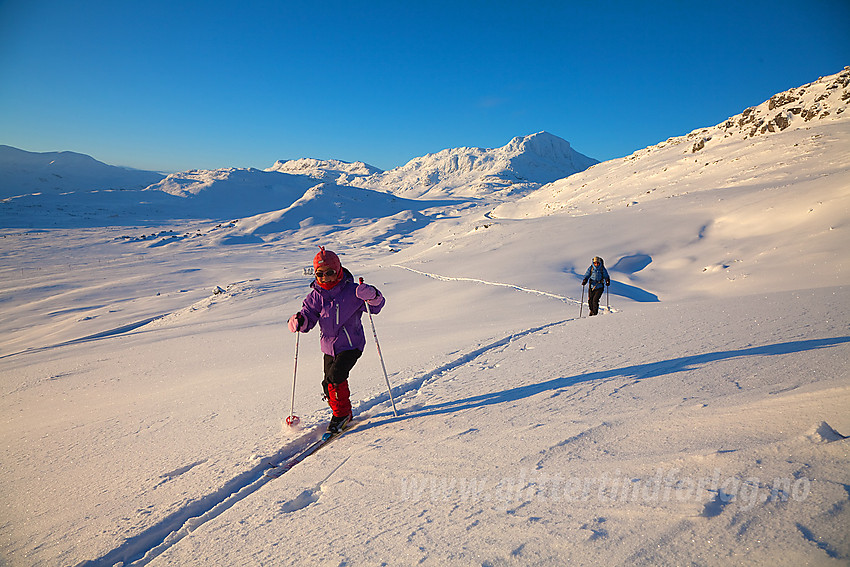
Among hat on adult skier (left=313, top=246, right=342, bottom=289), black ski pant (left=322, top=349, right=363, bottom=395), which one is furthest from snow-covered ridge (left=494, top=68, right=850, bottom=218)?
black ski pant (left=322, top=349, right=363, bottom=395)

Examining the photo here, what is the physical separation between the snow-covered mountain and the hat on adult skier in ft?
380

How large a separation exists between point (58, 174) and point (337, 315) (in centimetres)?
14221

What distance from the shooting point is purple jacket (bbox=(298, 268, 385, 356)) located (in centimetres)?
387

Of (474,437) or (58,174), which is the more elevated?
(58,174)

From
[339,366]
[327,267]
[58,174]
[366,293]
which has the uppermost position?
[58,174]

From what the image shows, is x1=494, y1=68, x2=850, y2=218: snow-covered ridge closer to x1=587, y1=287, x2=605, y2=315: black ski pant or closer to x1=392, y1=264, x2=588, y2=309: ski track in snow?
x1=392, y1=264, x2=588, y2=309: ski track in snow

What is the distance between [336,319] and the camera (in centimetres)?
387

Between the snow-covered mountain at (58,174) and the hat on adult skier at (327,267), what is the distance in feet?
380

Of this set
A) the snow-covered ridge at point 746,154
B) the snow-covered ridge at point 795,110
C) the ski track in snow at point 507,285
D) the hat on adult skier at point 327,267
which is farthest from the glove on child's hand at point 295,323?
the snow-covered ridge at point 795,110

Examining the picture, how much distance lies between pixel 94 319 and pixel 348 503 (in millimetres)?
17548

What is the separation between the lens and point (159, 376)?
21.1 ft

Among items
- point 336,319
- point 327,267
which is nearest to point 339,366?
point 336,319

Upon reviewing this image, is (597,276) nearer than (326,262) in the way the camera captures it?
No

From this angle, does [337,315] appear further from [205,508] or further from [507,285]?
[507,285]
